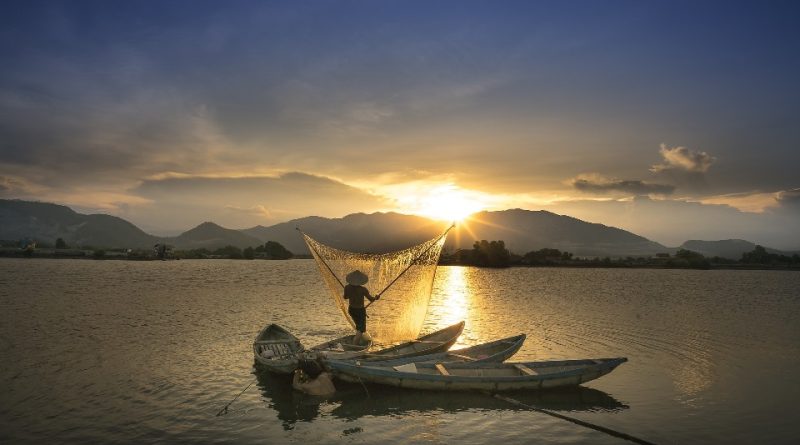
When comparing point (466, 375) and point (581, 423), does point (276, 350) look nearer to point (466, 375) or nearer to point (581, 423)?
point (466, 375)

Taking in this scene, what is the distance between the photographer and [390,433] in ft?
40.7

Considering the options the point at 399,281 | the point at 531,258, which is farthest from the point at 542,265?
the point at 399,281

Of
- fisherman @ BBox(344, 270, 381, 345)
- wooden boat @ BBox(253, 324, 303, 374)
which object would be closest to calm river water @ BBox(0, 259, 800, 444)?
wooden boat @ BBox(253, 324, 303, 374)

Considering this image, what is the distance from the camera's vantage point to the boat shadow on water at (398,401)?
45.3 feet

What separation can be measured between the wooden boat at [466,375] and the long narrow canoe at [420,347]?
5.19 feet

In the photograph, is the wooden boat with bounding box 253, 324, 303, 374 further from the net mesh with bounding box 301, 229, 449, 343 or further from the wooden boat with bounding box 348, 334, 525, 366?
the wooden boat with bounding box 348, 334, 525, 366

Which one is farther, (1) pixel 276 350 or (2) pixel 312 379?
(1) pixel 276 350

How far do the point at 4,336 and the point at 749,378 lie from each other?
3383 cm

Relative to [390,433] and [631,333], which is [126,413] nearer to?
[390,433]

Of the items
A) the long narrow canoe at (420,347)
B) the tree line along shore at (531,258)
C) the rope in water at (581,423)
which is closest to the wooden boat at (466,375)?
the rope in water at (581,423)

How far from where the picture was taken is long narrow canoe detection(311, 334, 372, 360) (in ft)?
56.3

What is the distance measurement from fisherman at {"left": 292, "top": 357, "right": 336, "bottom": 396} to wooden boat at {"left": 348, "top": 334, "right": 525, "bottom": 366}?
1962mm

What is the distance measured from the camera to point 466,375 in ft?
52.3

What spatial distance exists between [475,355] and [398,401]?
5.03 metres
